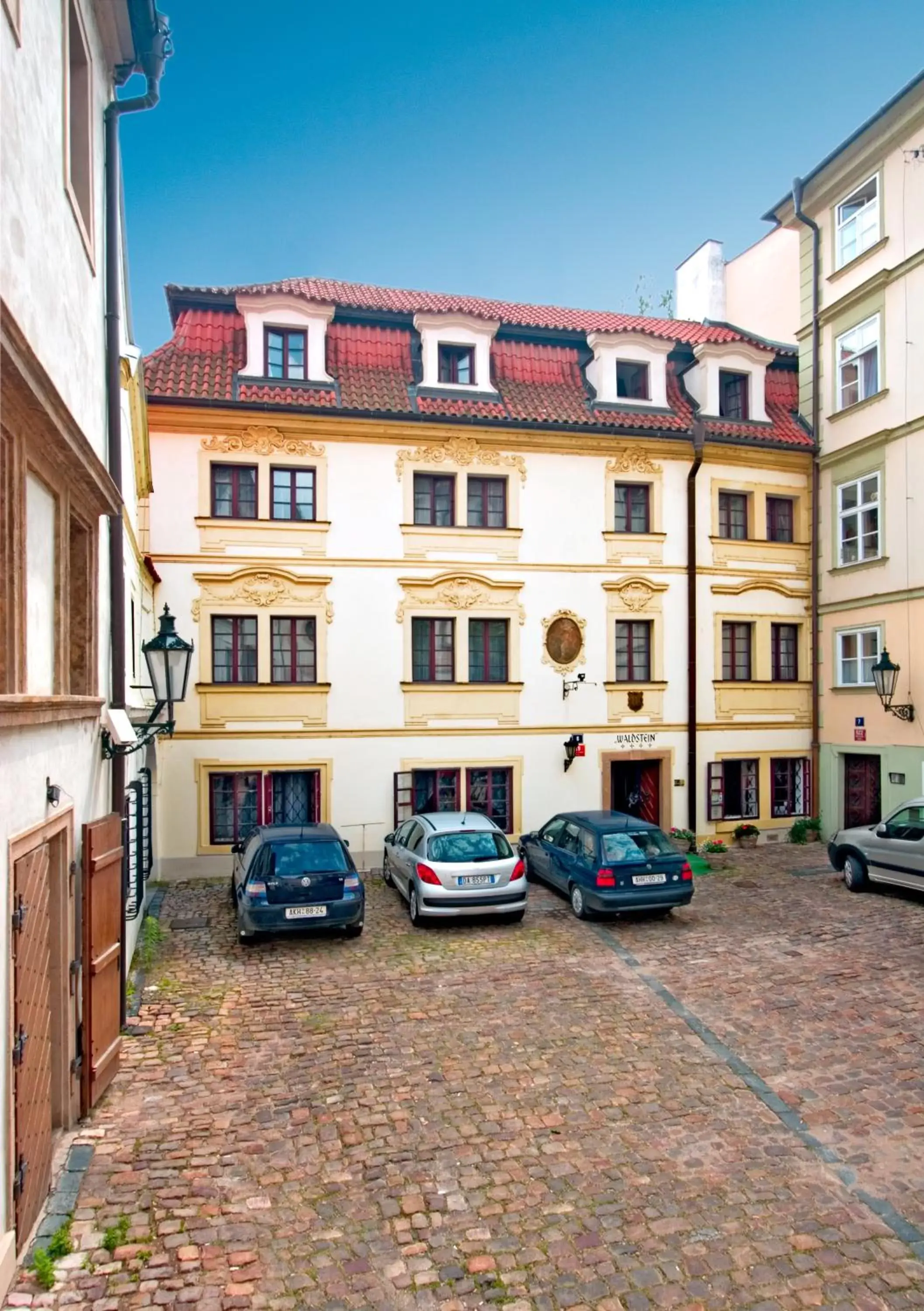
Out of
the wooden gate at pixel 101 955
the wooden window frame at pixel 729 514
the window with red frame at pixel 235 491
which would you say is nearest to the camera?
the wooden gate at pixel 101 955

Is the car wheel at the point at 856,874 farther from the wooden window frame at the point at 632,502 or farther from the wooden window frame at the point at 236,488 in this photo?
the wooden window frame at the point at 236,488

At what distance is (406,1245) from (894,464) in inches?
678

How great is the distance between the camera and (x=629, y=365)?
62.7ft

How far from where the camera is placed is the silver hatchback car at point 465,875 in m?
12.0

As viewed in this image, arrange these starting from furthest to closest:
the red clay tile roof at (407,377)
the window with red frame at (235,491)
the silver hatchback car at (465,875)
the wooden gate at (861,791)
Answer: the wooden gate at (861,791)
the red clay tile roof at (407,377)
the window with red frame at (235,491)
the silver hatchback car at (465,875)

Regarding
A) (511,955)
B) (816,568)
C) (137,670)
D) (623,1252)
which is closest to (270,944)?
(511,955)

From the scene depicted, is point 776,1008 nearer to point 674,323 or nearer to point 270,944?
point 270,944

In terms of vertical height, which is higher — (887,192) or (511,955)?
(887,192)

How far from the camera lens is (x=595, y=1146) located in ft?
20.9

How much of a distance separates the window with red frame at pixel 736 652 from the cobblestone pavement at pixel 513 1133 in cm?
842

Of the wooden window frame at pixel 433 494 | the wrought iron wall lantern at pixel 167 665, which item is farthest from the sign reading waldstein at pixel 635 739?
the wrought iron wall lantern at pixel 167 665

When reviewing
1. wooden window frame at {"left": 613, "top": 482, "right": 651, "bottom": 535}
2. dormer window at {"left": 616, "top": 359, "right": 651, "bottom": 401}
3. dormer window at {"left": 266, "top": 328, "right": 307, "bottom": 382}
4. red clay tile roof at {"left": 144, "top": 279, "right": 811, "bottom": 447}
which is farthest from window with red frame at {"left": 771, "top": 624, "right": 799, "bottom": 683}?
dormer window at {"left": 266, "top": 328, "right": 307, "bottom": 382}

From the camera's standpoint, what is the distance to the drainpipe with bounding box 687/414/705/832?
720 inches

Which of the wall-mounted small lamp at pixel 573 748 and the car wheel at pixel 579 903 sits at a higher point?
the wall-mounted small lamp at pixel 573 748
